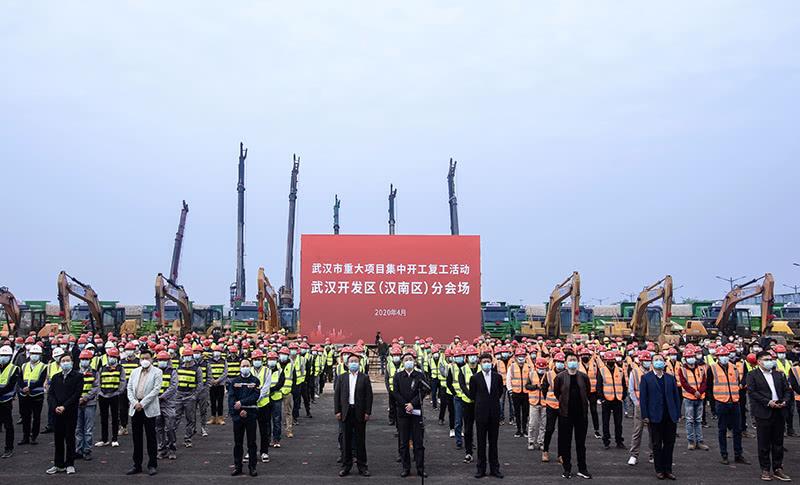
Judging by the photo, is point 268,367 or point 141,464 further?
point 268,367

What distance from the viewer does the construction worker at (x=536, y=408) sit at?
1221 cm

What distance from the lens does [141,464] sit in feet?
34.2

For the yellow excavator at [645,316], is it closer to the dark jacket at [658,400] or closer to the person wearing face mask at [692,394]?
the person wearing face mask at [692,394]

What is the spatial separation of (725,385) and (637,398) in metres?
1.44

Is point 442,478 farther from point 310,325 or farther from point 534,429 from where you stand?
point 310,325

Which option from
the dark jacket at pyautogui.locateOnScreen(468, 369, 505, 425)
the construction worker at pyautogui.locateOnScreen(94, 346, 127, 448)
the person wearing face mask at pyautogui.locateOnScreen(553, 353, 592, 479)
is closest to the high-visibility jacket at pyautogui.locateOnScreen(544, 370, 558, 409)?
the person wearing face mask at pyautogui.locateOnScreen(553, 353, 592, 479)

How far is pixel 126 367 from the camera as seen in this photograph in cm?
1209

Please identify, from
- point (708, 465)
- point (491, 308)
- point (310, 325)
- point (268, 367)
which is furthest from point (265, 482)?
point (491, 308)

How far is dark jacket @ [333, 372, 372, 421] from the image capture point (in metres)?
10.5

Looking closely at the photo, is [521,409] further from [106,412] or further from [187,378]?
[106,412]

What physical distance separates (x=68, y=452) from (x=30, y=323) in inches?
1104

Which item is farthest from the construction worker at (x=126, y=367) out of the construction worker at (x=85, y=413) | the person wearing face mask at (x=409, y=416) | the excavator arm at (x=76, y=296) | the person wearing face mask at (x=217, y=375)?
the excavator arm at (x=76, y=296)

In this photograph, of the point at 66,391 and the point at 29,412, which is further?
the point at 29,412

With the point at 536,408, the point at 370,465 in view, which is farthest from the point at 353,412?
the point at 536,408
